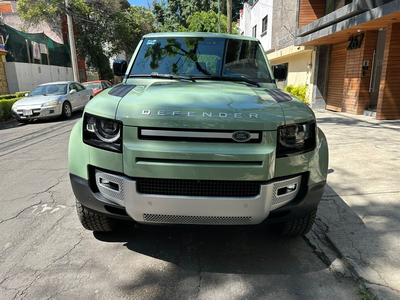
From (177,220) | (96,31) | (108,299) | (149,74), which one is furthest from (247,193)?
(96,31)

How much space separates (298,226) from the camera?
2752mm

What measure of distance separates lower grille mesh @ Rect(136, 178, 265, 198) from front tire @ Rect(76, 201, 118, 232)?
26.1 inches

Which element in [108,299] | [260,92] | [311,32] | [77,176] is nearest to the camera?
[108,299]

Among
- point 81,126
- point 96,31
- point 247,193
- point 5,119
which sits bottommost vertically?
point 5,119

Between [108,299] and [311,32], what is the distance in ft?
46.0

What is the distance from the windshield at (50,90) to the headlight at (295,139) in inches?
459

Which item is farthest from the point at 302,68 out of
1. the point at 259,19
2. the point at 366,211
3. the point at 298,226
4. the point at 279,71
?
the point at 298,226

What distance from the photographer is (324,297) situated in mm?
2195

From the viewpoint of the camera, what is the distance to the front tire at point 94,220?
104 inches

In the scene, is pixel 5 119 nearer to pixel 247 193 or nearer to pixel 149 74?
pixel 149 74

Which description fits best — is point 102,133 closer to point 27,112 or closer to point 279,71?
point 279,71

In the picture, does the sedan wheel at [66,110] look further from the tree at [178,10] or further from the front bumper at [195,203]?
the tree at [178,10]

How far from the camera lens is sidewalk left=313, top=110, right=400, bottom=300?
2.50m

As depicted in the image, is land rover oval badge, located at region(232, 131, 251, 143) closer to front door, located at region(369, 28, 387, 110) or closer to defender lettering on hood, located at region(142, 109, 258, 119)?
defender lettering on hood, located at region(142, 109, 258, 119)
